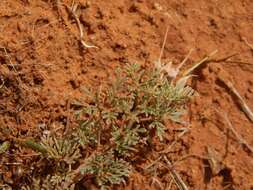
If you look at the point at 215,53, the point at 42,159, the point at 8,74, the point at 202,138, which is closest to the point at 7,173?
the point at 42,159

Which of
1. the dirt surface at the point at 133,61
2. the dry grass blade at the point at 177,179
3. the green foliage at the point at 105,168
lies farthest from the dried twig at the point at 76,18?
the dry grass blade at the point at 177,179

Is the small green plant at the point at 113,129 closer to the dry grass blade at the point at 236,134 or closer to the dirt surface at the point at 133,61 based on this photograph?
the dirt surface at the point at 133,61

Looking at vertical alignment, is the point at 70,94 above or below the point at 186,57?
below

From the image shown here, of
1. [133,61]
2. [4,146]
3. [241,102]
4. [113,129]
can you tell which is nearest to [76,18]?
[133,61]

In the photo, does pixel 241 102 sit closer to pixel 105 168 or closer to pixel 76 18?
pixel 105 168

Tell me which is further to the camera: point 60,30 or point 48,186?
point 60,30

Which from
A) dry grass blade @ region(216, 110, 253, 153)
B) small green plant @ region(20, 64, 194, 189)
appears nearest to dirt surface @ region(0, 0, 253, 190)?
dry grass blade @ region(216, 110, 253, 153)

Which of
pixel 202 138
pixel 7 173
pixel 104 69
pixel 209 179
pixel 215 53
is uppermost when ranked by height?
pixel 215 53

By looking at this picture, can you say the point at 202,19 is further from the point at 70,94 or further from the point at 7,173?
the point at 7,173
